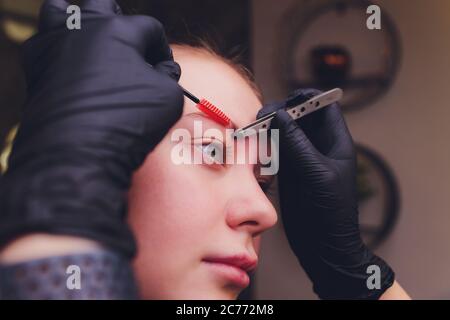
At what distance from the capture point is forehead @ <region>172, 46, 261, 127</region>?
732 millimetres

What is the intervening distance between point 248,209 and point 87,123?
263 mm

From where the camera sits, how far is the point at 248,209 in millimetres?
678

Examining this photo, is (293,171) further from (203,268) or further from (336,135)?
(203,268)

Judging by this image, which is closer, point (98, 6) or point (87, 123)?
point (87, 123)

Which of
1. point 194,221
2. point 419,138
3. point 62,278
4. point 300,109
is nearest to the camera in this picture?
point 62,278

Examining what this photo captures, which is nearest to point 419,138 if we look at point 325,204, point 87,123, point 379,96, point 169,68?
point 379,96

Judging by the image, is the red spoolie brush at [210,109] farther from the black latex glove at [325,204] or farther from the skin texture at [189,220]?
the black latex glove at [325,204]

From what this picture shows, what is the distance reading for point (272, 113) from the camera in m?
0.77

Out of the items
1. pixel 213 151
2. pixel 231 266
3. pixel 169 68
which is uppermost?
pixel 169 68

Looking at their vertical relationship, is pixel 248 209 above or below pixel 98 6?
below

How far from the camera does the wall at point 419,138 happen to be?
66.4 inches

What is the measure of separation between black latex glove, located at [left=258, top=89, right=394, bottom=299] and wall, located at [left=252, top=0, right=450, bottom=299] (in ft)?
2.82

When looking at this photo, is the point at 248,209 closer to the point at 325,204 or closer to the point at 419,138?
the point at 325,204
